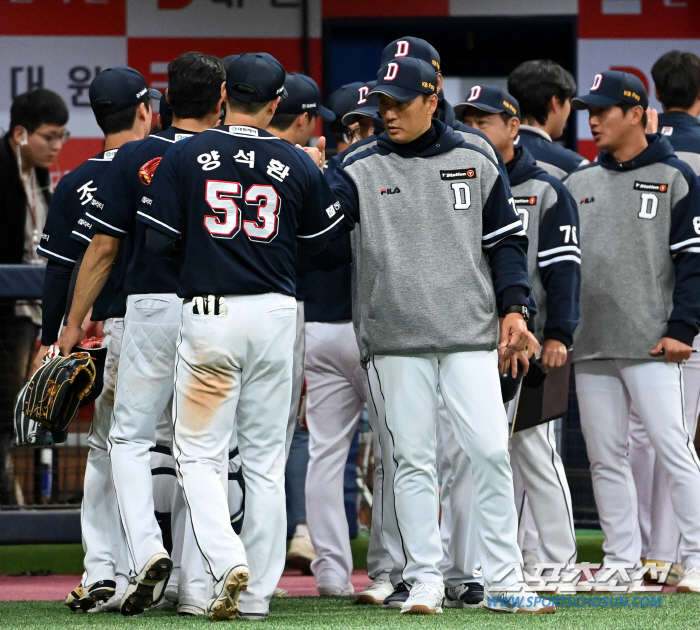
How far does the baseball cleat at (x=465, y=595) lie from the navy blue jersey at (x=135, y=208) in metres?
1.47

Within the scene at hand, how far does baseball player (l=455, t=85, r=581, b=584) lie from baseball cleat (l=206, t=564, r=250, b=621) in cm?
139

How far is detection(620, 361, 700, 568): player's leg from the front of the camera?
4945 mm

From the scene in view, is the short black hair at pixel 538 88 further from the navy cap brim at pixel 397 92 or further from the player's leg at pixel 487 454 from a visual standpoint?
the player's leg at pixel 487 454

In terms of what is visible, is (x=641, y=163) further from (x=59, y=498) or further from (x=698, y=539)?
(x=59, y=498)

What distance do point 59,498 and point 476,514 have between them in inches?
101

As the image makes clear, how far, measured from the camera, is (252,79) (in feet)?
13.8

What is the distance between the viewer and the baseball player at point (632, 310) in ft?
16.4

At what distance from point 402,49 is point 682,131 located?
1.90 m

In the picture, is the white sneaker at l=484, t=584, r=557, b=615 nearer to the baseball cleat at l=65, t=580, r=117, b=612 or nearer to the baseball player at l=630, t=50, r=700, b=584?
the baseball player at l=630, t=50, r=700, b=584

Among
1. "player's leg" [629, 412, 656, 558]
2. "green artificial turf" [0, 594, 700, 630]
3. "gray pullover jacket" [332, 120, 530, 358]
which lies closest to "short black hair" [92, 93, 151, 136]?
"gray pullover jacket" [332, 120, 530, 358]

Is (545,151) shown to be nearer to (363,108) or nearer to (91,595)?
(363,108)

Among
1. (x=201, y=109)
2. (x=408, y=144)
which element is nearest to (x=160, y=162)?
(x=201, y=109)

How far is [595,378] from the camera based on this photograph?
5.20 m

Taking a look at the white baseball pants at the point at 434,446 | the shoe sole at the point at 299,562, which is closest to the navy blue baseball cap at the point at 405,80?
the white baseball pants at the point at 434,446
